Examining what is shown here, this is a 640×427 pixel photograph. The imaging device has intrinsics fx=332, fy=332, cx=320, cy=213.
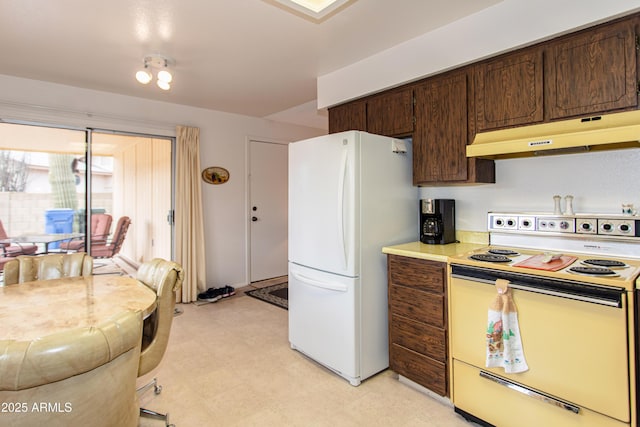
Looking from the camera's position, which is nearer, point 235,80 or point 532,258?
point 532,258

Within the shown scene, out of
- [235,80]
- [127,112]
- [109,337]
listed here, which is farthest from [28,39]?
[109,337]

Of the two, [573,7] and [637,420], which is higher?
[573,7]

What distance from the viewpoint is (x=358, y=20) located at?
228 centimetres

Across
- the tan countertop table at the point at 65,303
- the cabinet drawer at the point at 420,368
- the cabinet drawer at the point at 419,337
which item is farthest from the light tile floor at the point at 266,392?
the tan countertop table at the point at 65,303

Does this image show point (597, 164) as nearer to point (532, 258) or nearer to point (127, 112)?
point (532, 258)

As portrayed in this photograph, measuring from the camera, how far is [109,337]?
92 centimetres

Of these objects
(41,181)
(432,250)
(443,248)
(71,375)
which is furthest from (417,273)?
(41,181)

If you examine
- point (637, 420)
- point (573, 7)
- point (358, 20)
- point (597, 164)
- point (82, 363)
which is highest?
point (358, 20)

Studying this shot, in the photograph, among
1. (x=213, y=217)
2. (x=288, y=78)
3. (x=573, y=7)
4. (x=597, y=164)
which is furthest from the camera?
(x=213, y=217)

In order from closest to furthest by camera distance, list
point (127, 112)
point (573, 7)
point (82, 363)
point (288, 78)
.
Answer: point (82, 363) → point (573, 7) → point (288, 78) → point (127, 112)

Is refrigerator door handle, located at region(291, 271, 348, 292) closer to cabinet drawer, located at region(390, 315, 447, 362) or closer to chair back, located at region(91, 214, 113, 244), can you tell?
cabinet drawer, located at region(390, 315, 447, 362)

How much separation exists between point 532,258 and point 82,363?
2073 millimetres

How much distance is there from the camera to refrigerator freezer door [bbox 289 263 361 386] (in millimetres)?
2295

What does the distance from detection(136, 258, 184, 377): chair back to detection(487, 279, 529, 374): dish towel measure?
1693mm
